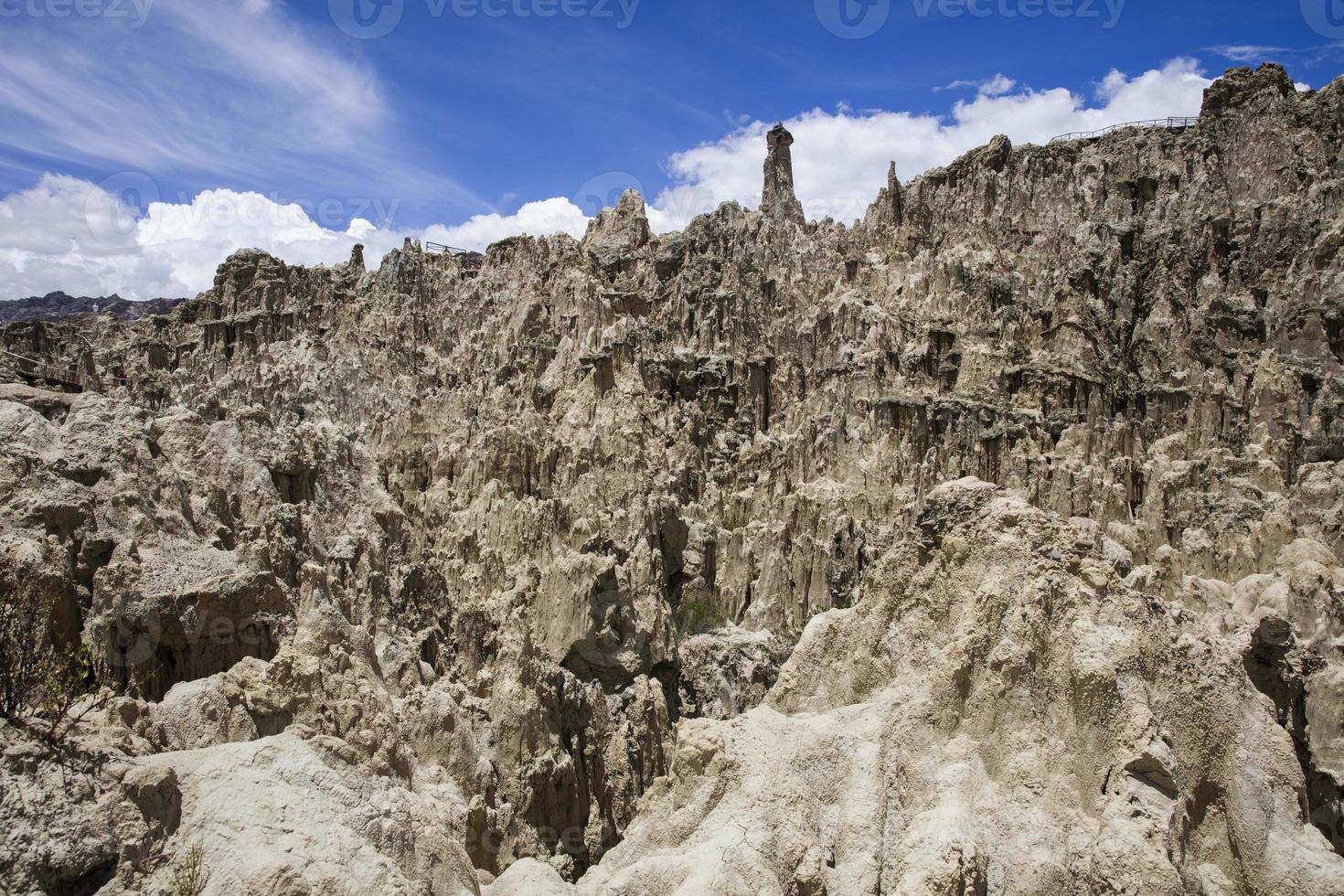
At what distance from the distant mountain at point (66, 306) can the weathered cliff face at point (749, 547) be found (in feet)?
119

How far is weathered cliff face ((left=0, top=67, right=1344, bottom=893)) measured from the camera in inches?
391

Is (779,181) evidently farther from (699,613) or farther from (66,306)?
(66,306)

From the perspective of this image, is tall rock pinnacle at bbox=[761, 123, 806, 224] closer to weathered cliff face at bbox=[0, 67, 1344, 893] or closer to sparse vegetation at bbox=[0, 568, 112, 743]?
weathered cliff face at bbox=[0, 67, 1344, 893]

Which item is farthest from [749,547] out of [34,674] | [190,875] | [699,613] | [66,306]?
[66,306]

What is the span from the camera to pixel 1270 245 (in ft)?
151

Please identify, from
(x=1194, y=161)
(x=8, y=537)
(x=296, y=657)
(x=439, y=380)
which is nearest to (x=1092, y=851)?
(x=296, y=657)

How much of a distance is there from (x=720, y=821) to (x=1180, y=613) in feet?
25.9

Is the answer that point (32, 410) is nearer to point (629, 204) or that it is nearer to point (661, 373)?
point (661, 373)

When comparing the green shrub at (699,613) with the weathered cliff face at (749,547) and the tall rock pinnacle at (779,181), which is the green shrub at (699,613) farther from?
the tall rock pinnacle at (779,181)

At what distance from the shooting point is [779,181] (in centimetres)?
6397

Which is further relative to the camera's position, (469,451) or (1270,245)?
(1270,245)

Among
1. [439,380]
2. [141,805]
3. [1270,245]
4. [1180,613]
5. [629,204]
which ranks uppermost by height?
[629,204]

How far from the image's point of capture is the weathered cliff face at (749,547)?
9.93 metres

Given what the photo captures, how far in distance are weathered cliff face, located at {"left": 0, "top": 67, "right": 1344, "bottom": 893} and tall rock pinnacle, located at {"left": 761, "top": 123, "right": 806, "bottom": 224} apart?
53cm
